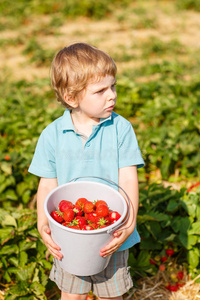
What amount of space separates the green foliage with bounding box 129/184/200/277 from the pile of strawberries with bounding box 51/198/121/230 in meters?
0.88

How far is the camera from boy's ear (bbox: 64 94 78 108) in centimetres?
176

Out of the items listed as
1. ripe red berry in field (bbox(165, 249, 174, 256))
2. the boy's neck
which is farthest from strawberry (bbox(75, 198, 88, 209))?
ripe red berry in field (bbox(165, 249, 174, 256))

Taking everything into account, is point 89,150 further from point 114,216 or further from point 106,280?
point 106,280

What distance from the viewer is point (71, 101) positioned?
1.78m

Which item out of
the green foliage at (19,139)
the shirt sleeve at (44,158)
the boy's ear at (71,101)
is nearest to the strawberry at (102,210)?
the shirt sleeve at (44,158)

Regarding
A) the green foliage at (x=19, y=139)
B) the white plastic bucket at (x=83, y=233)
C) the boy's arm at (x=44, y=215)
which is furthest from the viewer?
the green foliage at (x=19, y=139)

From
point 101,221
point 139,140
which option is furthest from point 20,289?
point 139,140

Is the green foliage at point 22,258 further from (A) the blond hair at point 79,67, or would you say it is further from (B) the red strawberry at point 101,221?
(A) the blond hair at point 79,67

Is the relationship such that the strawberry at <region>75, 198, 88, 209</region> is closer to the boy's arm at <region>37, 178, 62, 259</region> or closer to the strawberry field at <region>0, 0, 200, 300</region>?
the boy's arm at <region>37, 178, 62, 259</region>

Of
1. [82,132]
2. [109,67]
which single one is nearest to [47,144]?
[82,132]

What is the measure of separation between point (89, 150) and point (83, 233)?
46 cm

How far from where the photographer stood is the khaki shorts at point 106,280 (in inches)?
74.4

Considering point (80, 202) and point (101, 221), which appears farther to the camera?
point (80, 202)

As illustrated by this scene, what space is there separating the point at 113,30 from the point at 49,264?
21.2 feet
